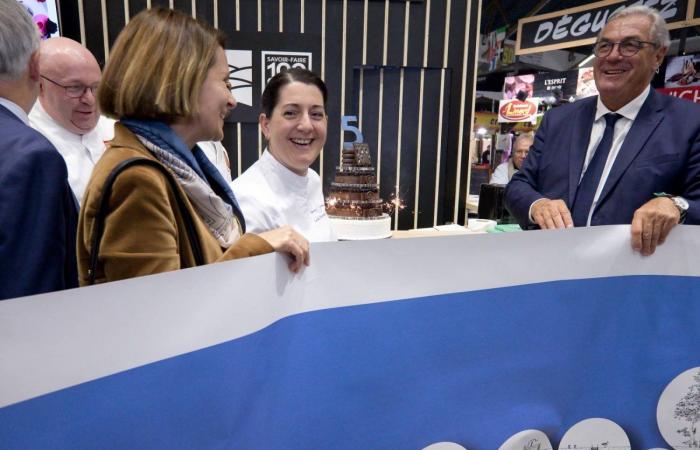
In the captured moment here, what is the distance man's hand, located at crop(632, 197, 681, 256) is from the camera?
111 centimetres

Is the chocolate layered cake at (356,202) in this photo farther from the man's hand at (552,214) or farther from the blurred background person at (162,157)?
the blurred background person at (162,157)

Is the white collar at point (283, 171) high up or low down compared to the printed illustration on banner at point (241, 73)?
down

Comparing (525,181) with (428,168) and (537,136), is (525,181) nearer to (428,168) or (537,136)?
(537,136)

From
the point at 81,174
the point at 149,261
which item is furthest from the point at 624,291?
the point at 81,174

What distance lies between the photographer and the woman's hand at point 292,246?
883 mm

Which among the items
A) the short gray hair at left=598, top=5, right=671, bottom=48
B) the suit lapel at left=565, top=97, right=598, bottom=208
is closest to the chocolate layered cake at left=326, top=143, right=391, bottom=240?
the suit lapel at left=565, top=97, right=598, bottom=208

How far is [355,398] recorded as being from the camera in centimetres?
92

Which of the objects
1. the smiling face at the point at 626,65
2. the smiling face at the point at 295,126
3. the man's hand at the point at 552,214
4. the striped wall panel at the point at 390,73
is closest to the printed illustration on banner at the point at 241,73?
the striped wall panel at the point at 390,73

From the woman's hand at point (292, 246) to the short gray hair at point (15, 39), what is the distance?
70 centimetres

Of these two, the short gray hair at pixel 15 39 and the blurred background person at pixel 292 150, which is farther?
the blurred background person at pixel 292 150

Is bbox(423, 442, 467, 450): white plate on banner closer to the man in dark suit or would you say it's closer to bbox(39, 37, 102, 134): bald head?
the man in dark suit

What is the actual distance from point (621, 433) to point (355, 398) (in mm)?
674

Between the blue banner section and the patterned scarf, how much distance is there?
37 cm

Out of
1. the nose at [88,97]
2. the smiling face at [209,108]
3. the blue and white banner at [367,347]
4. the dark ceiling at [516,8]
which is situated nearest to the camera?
the blue and white banner at [367,347]
